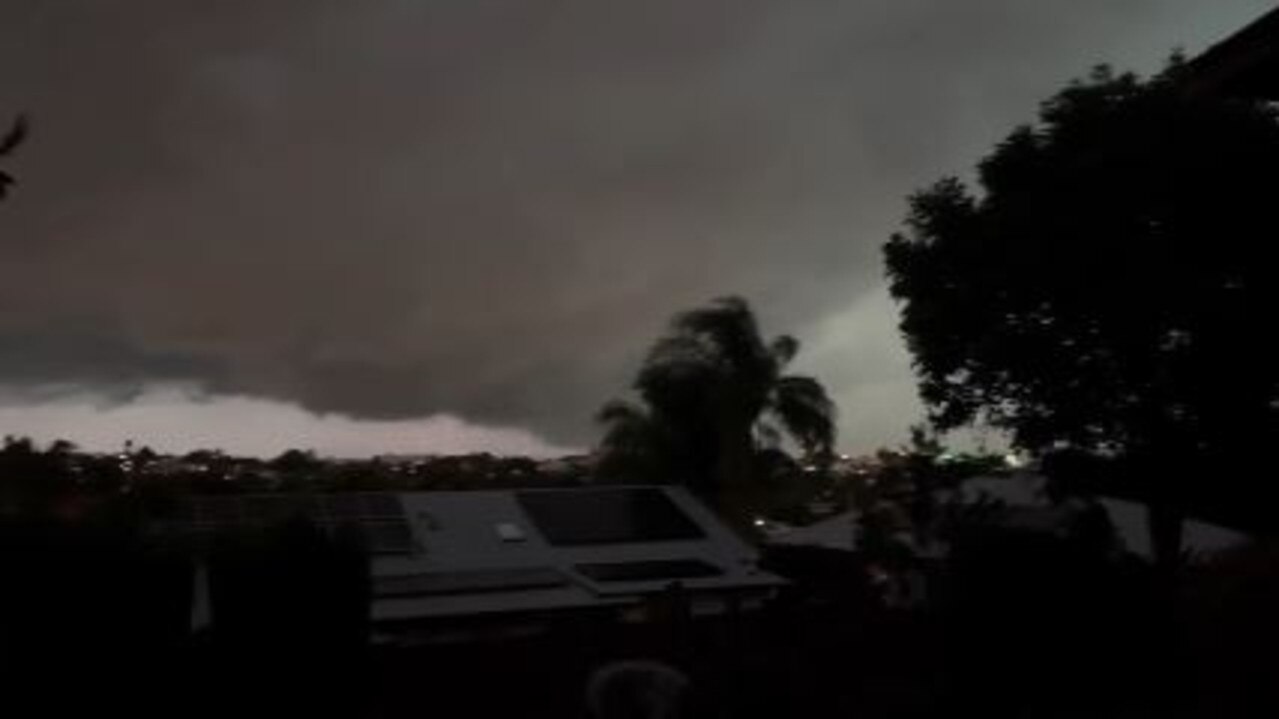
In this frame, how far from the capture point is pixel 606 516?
30.5m

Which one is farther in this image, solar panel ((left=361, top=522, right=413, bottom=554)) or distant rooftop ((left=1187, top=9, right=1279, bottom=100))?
solar panel ((left=361, top=522, right=413, bottom=554))

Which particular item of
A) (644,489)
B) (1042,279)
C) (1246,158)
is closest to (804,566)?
(644,489)

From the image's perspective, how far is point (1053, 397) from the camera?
2047 cm

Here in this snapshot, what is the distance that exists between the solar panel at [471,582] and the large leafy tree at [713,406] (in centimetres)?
1592

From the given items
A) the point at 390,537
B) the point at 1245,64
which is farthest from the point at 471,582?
the point at 1245,64

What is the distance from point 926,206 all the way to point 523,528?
38.8ft

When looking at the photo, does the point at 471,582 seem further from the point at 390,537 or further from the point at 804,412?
the point at 804,412

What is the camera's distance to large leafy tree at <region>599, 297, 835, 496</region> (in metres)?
42.7

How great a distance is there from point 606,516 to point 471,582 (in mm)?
Result: 4898

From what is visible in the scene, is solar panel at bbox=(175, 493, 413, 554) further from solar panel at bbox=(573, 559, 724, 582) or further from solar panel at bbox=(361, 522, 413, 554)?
solar panel at bbox=(573, 559, 724, 582)

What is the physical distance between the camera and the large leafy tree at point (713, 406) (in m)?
42.7

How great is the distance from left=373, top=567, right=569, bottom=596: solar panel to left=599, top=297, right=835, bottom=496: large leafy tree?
1592 centimetres

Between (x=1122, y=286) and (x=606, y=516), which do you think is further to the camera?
(x=606, y=516)

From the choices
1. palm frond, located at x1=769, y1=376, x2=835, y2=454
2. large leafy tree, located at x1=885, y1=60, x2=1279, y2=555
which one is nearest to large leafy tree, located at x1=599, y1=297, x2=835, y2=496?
palm frond, located at x1=769, y1=376, x2=835, y2=454
